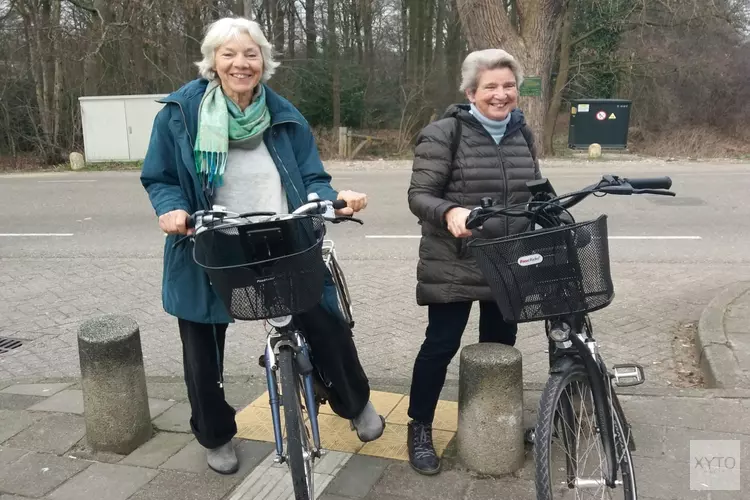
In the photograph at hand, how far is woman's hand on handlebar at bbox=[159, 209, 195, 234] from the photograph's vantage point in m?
2.54

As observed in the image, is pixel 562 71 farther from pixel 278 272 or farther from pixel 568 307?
pixel 278 272

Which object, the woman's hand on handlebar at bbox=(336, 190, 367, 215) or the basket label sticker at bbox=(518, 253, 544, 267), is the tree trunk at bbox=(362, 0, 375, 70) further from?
the basket label sticker at bbox=(518, 253, 544, 267)

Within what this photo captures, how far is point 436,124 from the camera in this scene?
301 centimetres

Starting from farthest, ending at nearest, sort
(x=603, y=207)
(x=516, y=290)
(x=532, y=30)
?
(x=532, y=30) → (x=603, y=207) → (x=516, y=290)

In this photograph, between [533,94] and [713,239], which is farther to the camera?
[533,94]

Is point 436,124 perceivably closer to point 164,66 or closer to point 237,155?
point 237,155

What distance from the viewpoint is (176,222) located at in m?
2.54

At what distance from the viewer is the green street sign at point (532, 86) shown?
51.4 ft

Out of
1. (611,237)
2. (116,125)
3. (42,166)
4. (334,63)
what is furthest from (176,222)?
(334,63)

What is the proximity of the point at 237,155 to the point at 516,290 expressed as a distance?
1307 mm

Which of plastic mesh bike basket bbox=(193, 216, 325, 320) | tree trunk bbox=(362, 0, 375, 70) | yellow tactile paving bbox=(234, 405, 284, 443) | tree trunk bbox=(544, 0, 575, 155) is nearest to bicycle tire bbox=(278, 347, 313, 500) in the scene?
plastic mesh bike basket bbox=(193, 216, 325, 320)

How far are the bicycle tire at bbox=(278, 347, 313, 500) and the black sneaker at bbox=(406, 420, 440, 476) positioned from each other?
0.65 metres

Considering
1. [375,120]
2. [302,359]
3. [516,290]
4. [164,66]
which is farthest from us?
[375,120]

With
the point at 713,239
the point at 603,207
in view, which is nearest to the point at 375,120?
the point at 603,207
